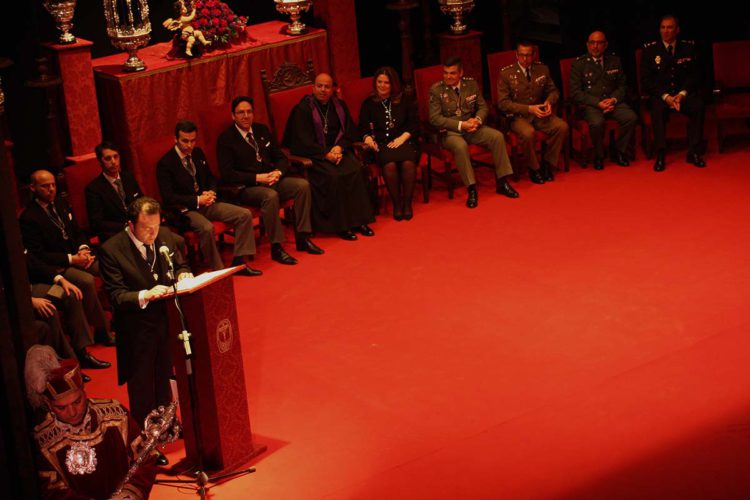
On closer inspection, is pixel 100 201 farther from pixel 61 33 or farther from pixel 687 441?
pixel 687 441

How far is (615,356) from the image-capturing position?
19.7 feet

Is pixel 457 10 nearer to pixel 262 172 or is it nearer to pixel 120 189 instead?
pixel 262 172

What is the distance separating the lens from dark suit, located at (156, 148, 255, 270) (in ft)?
23.7

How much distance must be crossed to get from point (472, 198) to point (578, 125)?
4.47 feet

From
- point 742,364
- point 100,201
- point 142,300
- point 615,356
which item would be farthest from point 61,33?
point 742,364

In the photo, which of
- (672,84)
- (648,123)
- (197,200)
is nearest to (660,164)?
(648,123)

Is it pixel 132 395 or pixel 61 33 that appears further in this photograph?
pixel 61 33

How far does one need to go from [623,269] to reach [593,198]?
1378 mm

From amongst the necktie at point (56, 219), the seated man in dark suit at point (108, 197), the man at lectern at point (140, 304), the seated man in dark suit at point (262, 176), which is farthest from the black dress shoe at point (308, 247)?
the man at lectern at point (140, 304)

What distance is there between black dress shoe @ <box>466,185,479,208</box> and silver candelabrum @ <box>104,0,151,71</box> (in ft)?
8.59

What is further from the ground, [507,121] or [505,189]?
[507,121]

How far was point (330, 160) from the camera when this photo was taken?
8039 millimetres

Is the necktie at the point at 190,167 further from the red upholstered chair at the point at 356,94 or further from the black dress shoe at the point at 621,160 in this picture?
the black dress shoe at the point at 621,160

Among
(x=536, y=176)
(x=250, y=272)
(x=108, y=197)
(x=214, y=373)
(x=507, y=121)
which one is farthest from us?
(x=507, y=121)
